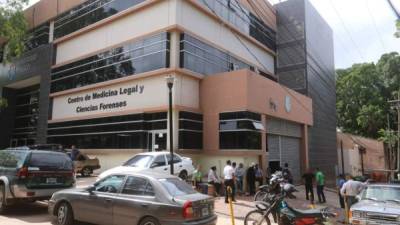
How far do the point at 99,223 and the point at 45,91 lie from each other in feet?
83.6

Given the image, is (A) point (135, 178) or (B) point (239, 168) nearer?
(A) point (135, 178)

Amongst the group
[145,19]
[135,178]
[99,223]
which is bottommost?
[99,223]

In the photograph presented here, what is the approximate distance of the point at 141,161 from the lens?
15688 mm

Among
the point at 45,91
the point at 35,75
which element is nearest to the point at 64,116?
the point at 45,91

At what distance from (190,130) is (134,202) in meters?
13.5

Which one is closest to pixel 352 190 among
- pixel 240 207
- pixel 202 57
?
pixel 240 207

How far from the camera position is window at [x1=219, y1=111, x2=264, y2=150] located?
20.4m

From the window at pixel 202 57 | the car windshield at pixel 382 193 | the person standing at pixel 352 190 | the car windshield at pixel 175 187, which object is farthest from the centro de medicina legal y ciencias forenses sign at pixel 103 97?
the car windshield at pixel 382 193

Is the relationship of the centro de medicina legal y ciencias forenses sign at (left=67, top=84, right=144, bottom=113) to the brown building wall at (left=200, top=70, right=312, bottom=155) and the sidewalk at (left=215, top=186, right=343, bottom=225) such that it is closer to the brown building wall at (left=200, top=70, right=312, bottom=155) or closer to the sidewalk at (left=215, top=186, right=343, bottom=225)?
the brown building wall at (left=200, top=70, right=312, bottom=155)

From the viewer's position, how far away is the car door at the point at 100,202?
8469mm

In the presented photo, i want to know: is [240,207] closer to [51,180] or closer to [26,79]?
[51,180]

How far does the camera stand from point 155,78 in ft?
72.9

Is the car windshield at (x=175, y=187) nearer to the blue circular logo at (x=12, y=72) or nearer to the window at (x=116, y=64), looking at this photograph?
the window at (x=116, y=64)

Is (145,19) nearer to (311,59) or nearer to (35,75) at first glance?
(35,75)
